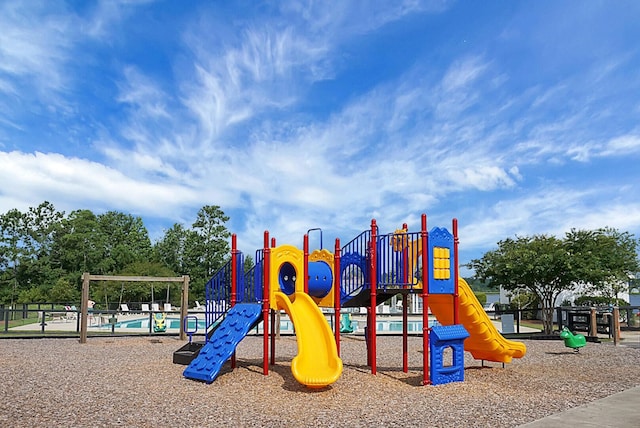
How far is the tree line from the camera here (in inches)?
1684

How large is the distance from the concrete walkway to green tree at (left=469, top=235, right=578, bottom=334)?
13.8 m

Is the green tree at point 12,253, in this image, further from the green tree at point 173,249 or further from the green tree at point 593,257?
the green tree at point 593,257

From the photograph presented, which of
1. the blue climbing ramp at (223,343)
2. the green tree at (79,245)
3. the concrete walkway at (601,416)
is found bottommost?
the concrete walkway at (601,416)

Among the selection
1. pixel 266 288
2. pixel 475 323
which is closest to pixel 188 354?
pixel 266 288

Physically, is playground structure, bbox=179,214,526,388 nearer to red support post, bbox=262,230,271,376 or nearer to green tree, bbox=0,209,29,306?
red support post, bbox=262,230,271,376

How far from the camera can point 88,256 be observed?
4797 centimetres

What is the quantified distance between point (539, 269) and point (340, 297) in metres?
13.1

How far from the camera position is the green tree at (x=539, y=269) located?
70.2 feet

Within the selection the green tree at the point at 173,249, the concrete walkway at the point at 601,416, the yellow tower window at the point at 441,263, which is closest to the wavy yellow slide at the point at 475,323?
the yellow tower window at the point at 441,263

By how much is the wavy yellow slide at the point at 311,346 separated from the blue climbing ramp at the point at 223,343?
71 centimetres

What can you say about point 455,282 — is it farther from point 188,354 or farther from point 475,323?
point 188,354

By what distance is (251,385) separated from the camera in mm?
9555

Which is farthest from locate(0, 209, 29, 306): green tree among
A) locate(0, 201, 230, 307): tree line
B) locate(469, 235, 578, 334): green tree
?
locate(469, 235, 578, 334): green tree

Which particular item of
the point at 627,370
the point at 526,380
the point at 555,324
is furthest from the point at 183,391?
the point at 555,324
